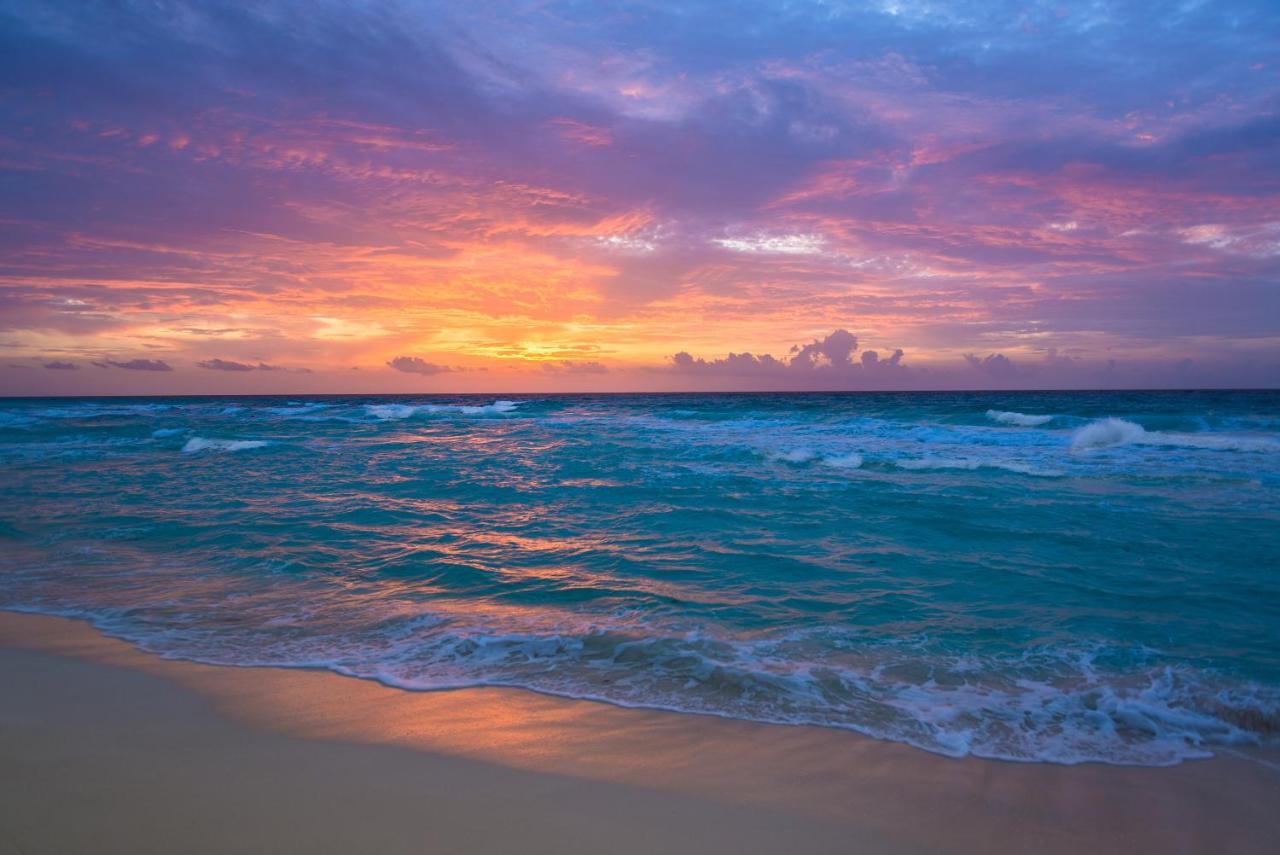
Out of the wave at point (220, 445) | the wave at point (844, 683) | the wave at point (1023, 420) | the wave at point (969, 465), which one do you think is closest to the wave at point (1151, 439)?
the wave at point (969, 465)

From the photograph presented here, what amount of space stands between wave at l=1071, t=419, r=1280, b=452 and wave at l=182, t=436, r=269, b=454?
2829 centimetres

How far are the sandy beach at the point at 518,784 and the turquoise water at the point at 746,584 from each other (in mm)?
333

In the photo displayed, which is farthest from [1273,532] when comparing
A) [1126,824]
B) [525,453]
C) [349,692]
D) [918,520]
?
[525,453]

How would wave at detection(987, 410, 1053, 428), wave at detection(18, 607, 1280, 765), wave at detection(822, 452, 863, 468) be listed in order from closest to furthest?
wave at detection(18, 607, 1280, 765)
wave at detection(822, 452, 863, 468)
wave at detection(987, 410, 1053, 428)

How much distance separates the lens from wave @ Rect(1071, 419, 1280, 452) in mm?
21281

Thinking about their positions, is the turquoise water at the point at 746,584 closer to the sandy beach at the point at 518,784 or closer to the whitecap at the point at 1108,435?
the sandy beach at the point at 518,784

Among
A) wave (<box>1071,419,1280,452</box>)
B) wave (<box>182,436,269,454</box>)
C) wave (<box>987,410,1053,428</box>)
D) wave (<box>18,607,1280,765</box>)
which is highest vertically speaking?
wave (<box>987,410,1053,428</box>)

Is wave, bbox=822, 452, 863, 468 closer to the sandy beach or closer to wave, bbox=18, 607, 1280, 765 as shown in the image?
wave, bbox=18, 607, 1280, 765

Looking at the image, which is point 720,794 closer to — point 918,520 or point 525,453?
point 918,520

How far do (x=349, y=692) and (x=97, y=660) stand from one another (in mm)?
2143

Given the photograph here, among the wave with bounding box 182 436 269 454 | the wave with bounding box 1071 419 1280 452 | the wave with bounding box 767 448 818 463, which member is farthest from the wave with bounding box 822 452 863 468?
the wave with bounding box 182 436 269 454

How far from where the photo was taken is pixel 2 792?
302 cm

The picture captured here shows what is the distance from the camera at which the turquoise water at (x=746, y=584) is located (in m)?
4.56

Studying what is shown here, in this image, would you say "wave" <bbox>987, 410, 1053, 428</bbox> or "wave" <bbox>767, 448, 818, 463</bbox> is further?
"wave" <bbox>987, 410, 1053, 428</bbox>
